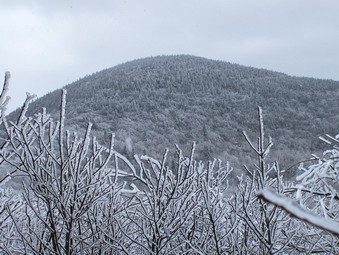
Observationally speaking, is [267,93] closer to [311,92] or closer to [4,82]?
[311,92]

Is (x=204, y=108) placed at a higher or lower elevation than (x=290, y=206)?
higher

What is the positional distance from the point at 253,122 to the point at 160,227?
55396 millimetres

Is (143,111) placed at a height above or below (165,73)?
below

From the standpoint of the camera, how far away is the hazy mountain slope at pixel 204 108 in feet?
160

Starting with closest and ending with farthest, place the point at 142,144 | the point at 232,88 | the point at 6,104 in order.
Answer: the point at 6,104
the point at 142,144
the point at 232,88

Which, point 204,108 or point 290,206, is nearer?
point 290,206

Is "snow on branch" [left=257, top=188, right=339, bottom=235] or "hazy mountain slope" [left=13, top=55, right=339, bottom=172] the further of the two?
"hazy mountain slope" [left=13, top=55, right=339, bottom=172]

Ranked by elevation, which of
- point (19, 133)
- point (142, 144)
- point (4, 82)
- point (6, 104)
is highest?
point (4, 82)

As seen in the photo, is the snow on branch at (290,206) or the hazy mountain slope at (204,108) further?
the hazy mountain slope at (204,108)

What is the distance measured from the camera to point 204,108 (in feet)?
216

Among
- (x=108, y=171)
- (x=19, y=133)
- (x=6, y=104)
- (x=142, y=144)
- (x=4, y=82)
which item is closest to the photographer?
(x=4, y=82)

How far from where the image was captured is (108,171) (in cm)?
372

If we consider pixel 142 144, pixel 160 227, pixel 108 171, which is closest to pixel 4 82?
pixel 108 171

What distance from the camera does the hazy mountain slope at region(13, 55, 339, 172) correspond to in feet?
160
